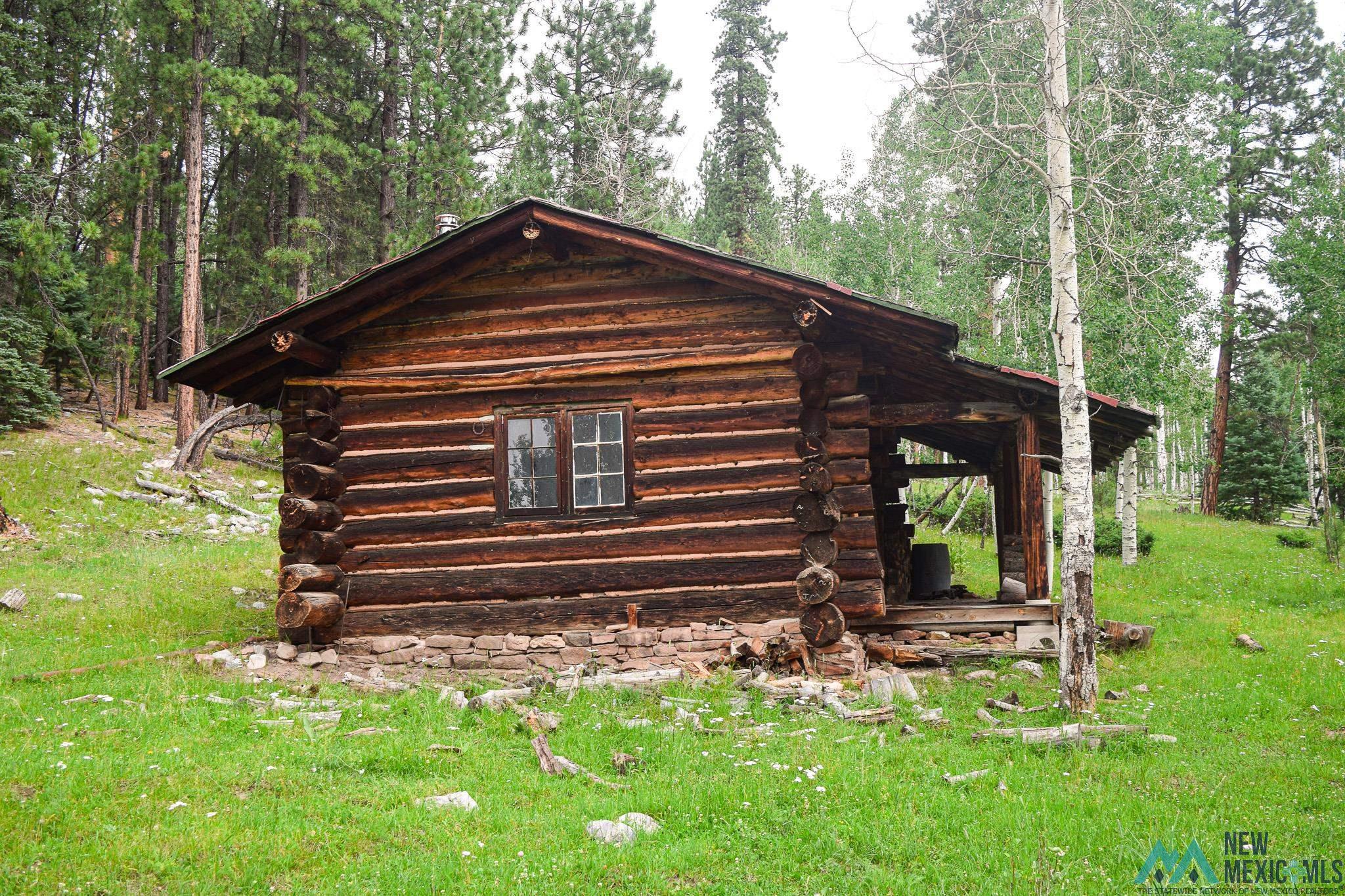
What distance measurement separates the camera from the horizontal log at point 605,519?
10.6m

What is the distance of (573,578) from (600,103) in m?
22.5

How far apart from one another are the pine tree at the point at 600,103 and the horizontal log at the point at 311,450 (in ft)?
57.0

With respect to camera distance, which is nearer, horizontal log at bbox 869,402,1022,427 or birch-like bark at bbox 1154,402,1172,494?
horizontal log at bbox 869,402,1022,427

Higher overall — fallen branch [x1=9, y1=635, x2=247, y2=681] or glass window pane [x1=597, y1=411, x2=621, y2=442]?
glass window pane [x1=597, y1=411, x2=621, y2=442]

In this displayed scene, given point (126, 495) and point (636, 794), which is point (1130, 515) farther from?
point (126, 495)

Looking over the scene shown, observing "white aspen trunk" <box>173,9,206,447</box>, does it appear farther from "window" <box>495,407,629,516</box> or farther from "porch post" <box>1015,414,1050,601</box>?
"porch post" <box>1015,414,1050,601</box>

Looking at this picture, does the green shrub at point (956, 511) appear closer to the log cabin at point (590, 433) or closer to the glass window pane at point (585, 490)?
the log cabin at point (590, 433)

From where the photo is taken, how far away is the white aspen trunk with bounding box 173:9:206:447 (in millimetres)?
24203

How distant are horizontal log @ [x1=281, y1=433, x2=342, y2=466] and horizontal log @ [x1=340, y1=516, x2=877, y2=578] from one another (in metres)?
1.24

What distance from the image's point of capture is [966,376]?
431 inches

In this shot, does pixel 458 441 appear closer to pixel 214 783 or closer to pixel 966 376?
pixel 214 783

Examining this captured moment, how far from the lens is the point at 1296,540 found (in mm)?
25547

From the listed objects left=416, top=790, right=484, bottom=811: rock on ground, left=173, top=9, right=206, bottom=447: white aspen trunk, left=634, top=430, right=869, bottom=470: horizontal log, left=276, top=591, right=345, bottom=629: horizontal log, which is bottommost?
left=416, top=790, right=484, bottom=811: rock on ground

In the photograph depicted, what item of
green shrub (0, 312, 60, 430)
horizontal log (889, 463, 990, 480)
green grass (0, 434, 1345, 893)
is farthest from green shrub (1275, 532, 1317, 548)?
green shrub (0, 312, 60, 430)
